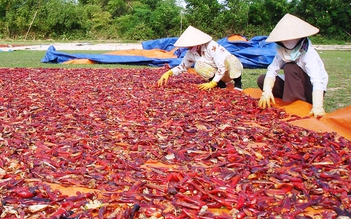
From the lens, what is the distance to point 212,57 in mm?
6168

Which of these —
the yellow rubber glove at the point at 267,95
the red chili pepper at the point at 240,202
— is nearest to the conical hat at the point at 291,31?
the yellow rubber glove at the point at 267,95

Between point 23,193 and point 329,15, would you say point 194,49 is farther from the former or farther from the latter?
point 329,15

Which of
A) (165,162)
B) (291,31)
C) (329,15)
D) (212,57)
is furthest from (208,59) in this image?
(329,15)

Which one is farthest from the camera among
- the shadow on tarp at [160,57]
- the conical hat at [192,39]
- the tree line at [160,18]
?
the tree line at [160,18]

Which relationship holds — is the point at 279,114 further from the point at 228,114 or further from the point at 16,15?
the point at 16,15

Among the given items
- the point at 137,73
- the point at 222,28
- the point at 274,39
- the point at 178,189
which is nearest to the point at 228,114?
the point at 274,39

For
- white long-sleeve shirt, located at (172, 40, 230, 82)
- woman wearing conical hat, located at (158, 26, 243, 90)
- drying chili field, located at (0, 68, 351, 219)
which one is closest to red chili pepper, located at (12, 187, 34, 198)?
drying chili field, located at (0, 68, 351, 219)

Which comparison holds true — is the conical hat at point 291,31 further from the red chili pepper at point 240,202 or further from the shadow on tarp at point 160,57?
the shadow on tarp at point 160,57

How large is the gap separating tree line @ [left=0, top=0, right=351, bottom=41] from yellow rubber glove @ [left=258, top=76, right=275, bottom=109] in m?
23.1

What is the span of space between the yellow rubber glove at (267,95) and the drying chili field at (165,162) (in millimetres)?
88

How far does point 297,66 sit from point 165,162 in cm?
253

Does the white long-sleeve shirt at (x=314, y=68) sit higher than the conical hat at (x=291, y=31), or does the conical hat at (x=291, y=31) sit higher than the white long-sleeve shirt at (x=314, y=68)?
the conical hat at (x=291, y=31)

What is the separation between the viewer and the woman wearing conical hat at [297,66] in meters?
4.39

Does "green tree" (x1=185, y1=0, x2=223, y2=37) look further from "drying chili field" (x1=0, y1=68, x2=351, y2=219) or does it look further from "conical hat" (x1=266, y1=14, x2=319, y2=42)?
"conical hat" (x1=266, y1=14, x2=319, y2=42)
